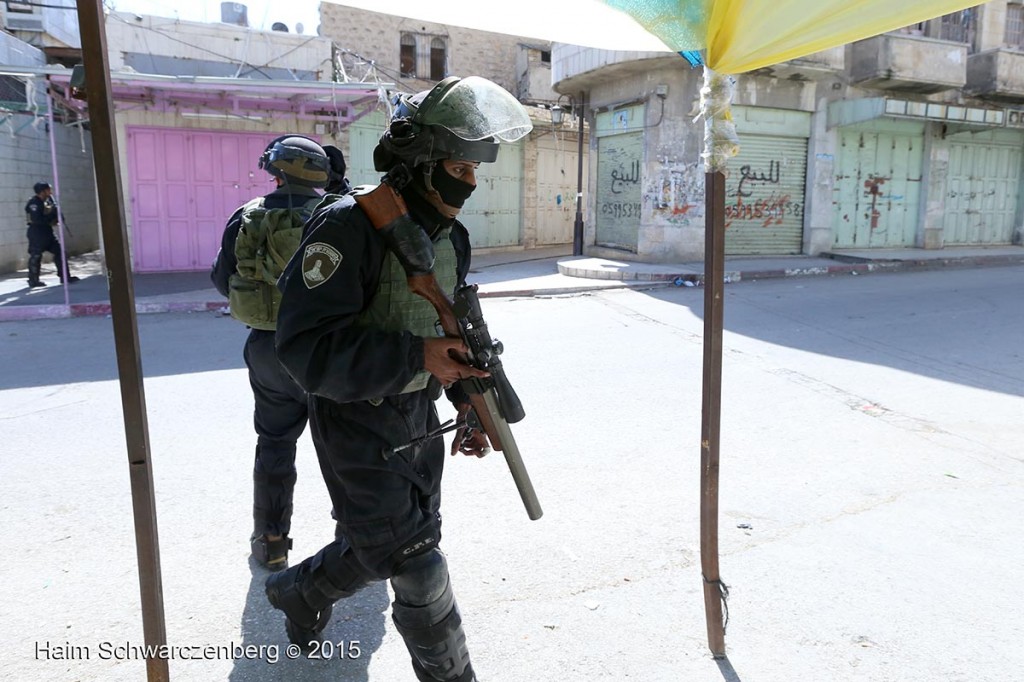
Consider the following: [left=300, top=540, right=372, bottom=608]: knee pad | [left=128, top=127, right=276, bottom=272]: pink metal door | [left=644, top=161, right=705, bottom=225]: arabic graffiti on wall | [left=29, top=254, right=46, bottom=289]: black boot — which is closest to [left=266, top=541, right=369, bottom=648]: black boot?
[left=300, top=540, right=372, bottom=608]: knee pad

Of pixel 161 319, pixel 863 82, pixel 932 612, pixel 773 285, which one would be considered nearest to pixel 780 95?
pixel 863 82

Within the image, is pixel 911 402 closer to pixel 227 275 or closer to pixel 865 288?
pixel 227 275

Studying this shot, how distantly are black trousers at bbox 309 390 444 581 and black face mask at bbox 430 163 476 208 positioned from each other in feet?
1.82

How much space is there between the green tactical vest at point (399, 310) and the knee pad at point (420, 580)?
460 mm

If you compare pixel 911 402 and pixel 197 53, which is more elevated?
pixel 197 53

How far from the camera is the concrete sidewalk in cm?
1005

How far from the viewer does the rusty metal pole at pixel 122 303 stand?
157 cm

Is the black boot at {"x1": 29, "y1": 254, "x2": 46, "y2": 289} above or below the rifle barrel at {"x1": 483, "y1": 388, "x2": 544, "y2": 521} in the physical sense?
below

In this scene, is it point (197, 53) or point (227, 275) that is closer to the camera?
point (227, 275)

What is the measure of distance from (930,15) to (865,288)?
10.4 m

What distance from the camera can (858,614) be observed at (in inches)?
106

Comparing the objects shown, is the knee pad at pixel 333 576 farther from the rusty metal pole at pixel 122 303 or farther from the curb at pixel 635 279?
the curb at pixel 635 279

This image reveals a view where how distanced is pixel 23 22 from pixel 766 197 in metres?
15.3

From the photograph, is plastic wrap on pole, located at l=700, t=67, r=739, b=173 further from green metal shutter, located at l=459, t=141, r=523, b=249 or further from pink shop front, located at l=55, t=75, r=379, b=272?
green metal shutter, located at l=459, t=141, r=523, b=249
